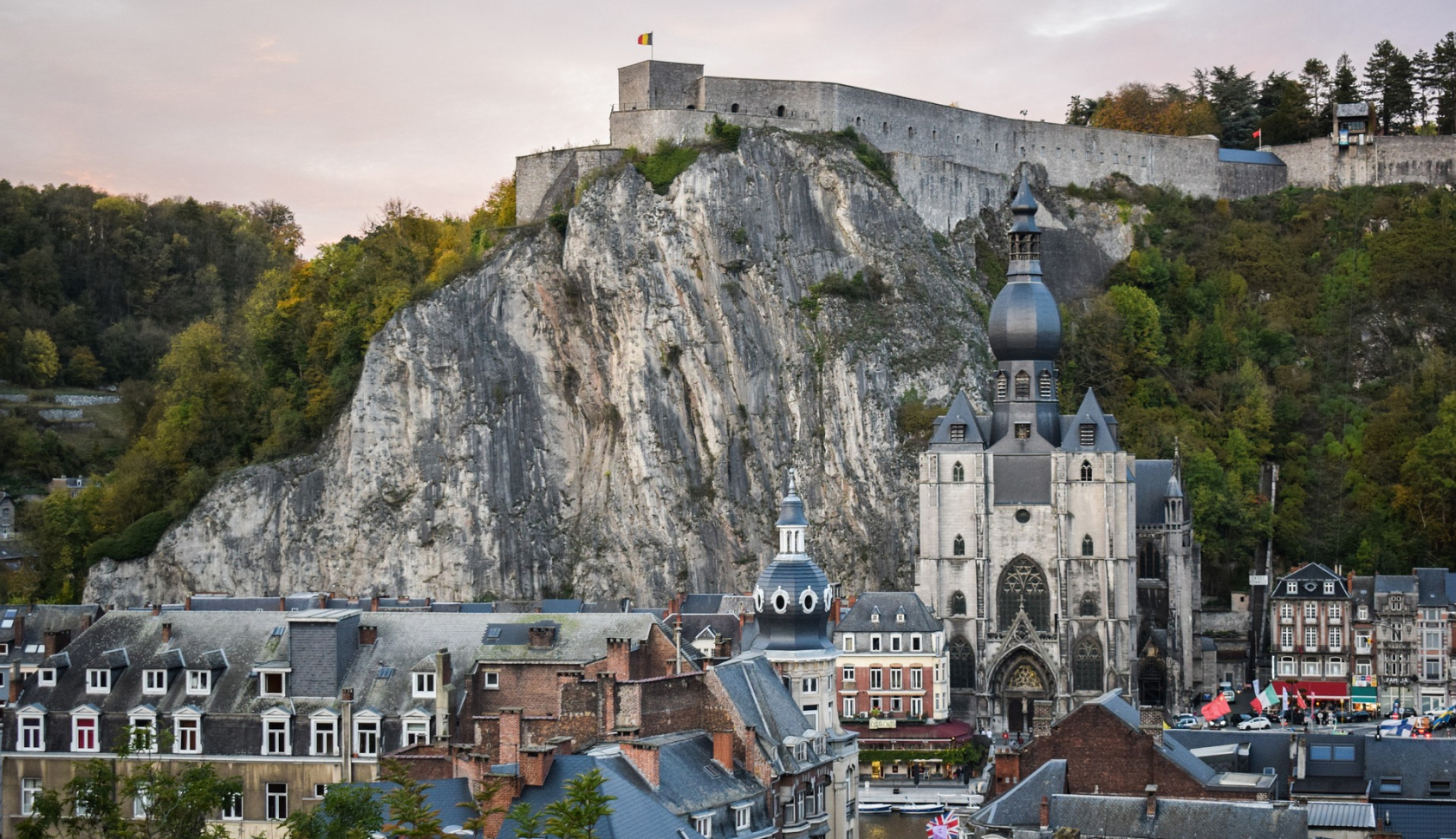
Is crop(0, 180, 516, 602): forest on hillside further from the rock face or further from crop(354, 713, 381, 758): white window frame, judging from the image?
crop(354, 713, 381, 758): white window frame

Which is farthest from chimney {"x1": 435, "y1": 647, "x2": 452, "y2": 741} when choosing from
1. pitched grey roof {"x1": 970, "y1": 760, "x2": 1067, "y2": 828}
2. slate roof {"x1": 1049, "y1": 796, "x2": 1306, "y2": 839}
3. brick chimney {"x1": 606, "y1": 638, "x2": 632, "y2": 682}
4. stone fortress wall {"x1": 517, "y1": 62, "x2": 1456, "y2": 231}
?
stone fortress wall {"x1": 517, "y1": 62, "x2": 1456, "y2": 231}

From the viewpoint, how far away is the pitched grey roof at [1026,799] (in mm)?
44000

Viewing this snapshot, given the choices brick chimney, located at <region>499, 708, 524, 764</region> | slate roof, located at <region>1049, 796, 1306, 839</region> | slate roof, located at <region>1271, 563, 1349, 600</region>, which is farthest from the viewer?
slate roof, located at <region>1271, 563, 1349, 600</region>

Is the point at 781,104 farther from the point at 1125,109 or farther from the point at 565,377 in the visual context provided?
the point at 1125,109

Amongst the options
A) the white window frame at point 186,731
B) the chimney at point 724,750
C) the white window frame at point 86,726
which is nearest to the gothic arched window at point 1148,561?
the white window frame at point 186,731

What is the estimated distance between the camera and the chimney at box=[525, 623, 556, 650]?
2121 inches

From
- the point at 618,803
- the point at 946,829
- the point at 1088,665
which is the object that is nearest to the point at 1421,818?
the point at 946,829

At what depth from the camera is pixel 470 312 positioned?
96.8 m

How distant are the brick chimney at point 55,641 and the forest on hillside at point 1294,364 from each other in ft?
176

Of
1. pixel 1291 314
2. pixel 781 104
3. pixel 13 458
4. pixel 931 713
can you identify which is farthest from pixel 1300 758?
pixel 13 458

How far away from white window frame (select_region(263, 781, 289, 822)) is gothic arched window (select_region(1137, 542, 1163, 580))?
47075 mm

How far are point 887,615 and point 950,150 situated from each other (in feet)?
113

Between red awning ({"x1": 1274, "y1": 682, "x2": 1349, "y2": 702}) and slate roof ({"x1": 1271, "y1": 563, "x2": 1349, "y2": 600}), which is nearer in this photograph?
red awning ({"x1": 1274, "y1": 682, "x2": 1349, "y2": 702})

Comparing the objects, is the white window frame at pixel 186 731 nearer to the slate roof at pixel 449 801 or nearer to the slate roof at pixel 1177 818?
the slate roof at pixel 449 801
